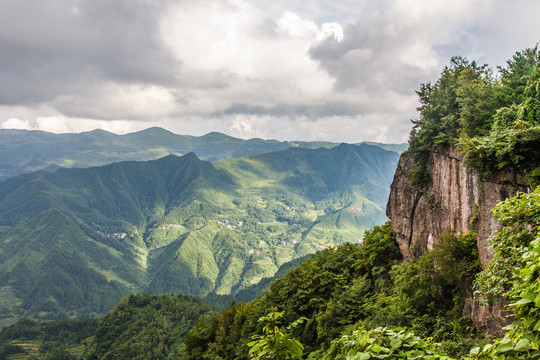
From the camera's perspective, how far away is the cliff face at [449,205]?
794 inches

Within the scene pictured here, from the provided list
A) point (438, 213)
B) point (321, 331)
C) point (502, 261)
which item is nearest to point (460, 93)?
point (438, 213)

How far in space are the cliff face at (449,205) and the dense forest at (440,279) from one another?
0.88 metres

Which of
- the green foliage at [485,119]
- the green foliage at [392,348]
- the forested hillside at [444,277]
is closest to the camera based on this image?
the green foliage at [392,348]

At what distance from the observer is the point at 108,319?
111 metres

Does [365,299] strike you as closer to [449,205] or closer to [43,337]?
[449,205]

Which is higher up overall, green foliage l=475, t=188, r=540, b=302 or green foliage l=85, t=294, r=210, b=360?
green foliage l=475, t=188, r=540, b=302

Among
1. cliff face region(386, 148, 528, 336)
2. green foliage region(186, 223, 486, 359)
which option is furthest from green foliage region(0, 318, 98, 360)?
cliff face region(386, 148, 528, 336)

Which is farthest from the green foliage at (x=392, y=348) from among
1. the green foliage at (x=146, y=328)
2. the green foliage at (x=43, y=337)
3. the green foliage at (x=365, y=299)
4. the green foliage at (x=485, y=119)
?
the green foliage at (x=43, y=337)

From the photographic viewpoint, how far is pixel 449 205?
2748 cm

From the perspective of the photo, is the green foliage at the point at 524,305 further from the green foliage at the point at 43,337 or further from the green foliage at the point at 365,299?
the green foliage at the point at 43,337

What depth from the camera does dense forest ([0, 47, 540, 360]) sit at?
5.52 m

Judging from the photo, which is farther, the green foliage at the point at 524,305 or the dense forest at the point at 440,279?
the dense forest at the point at 440,279

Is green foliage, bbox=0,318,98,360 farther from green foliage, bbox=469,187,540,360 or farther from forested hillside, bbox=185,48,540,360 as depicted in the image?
green foliage, bbox=469,187,540,360

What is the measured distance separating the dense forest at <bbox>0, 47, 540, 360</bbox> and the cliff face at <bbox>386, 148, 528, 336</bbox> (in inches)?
34.5
